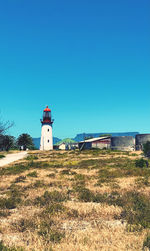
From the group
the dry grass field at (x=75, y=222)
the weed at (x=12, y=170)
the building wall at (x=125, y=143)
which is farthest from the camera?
the building wall at (x=125, y=143)

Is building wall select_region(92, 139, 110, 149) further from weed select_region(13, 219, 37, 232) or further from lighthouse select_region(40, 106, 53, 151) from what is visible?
weed select_region(13, 219, 37, 232)

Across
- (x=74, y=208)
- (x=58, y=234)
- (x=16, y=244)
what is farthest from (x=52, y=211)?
(x=16, y=244)

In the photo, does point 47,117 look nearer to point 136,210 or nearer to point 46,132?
point 46,132

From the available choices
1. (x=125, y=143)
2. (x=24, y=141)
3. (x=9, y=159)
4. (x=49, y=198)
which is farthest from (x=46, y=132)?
(x=49, y=198)

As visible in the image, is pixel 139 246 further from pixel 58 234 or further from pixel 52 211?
pixel 52 211

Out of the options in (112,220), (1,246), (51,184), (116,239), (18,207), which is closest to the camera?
(1,246)

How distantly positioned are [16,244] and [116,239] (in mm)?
2384

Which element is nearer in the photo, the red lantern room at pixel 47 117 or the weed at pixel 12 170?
the weed at pixel 12 170

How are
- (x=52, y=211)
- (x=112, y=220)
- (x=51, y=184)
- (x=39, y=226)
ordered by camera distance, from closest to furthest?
(x=39, y=226), (x=112, y=220), (x=52, y=211), (x=51, y=184)

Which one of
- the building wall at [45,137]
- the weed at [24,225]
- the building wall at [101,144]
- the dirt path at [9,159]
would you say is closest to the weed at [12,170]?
the dirt path at [9,159]

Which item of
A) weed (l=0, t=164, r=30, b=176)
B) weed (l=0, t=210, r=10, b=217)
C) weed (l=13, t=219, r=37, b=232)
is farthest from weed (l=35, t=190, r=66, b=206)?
weed (l=0, t=164, r=30, b=176)

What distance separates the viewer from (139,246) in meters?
4.90

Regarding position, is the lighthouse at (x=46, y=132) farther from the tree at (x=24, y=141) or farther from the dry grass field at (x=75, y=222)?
the dry grass field at (x=75, y=222)

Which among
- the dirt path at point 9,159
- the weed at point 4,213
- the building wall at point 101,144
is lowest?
the dirt path at point 9,159
